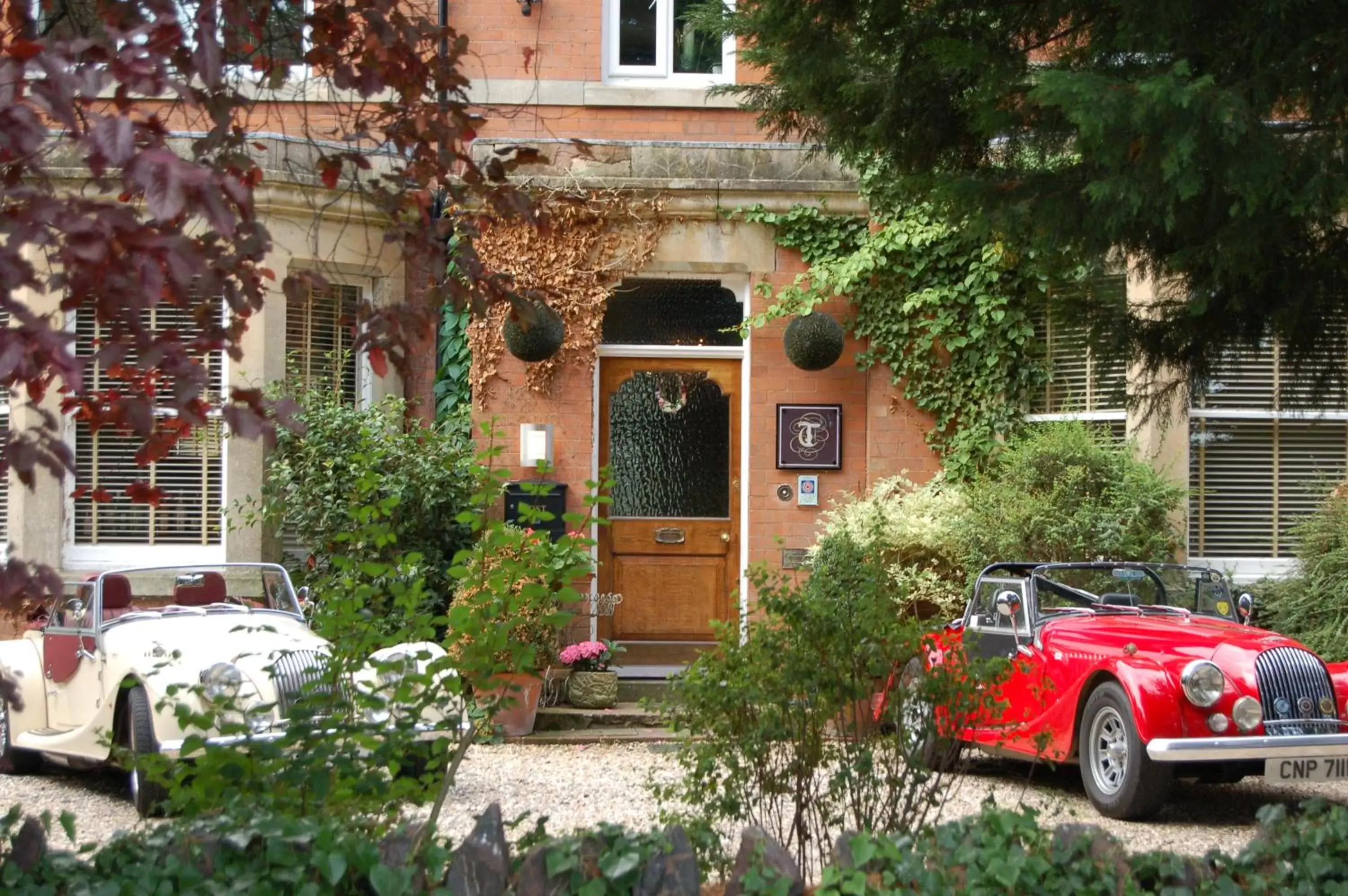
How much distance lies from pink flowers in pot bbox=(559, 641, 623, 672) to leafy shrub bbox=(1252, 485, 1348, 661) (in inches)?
186

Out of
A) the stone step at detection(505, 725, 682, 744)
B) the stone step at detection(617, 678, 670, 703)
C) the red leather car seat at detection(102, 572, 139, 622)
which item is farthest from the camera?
the stone step at detection(617, 678, 670, 703)

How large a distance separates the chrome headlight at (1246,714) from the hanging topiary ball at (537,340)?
218 inches

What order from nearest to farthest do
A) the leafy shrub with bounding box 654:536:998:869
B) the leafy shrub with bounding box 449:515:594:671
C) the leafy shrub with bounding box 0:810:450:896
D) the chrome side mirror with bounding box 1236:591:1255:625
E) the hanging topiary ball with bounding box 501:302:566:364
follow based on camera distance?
the leafy shrub with bounding box 0:810:450:896, the leafy shrub with bounding box 449:515:594:671, the leafy shrub with bounding box 654:536:998:869, the chrome side mirror with bounding box 1236:591:1255:625, the hanging topiary ball with bounding box 501:302:566:364

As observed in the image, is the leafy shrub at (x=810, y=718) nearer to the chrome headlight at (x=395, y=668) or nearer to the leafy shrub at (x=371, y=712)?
the leafy shrub at (x=371, y=712)

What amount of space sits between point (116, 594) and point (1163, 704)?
582cm

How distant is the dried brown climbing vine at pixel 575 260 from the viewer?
1157 cm

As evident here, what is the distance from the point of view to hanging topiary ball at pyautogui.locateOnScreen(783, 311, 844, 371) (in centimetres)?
1127

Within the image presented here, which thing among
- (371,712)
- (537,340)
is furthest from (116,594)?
(371,712)

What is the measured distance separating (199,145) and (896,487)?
870 centimetres

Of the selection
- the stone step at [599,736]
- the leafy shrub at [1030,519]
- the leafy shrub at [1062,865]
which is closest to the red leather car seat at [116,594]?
the stone step at [599,736]

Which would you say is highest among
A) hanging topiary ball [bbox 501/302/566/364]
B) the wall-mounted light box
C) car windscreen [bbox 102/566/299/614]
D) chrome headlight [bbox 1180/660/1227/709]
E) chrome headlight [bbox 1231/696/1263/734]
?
hanging topiary ball [bbox 501/302/566/364]

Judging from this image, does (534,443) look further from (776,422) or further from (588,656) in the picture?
(776,422)

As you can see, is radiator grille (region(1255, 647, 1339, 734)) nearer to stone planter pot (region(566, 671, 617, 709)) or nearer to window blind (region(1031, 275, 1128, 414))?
window blind (region(1031, 275, 1128, 414))

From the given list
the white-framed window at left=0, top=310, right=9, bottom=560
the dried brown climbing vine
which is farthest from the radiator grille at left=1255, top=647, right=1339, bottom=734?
the white-framed window at left=0, top=310, right=9, bottom=560
